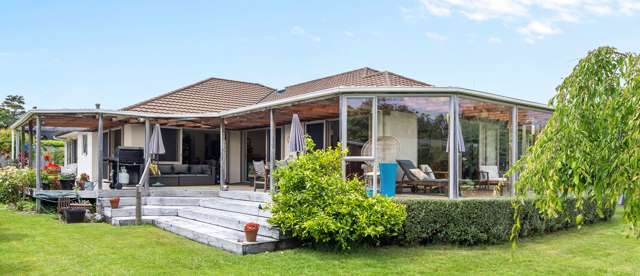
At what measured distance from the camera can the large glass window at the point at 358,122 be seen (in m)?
9.58

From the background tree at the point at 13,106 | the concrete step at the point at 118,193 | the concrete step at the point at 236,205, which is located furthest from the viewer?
the background tree at the point at 13,106

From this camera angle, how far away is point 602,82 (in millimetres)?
3373

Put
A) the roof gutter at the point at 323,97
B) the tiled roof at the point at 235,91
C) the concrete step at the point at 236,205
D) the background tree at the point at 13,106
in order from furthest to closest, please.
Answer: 1. the background tree at the point at 13,106
2. the tiled roof at the point at 235,91
3. the concrete step at the point at 236,205
4. the roof gutter at the point at 323,97

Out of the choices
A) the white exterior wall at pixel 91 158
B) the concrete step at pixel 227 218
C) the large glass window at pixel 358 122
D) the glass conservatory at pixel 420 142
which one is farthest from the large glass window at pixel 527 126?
the white exterior wall at pixel 91 158

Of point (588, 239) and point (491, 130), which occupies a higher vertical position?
point (491, 130)

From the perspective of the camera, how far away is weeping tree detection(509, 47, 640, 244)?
2912 millimetres

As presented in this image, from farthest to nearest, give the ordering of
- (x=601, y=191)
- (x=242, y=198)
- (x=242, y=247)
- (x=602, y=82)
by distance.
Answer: (x=242, y=198)
(x=242, y=247)
(x=602, y=82)
(x=601, y=191)


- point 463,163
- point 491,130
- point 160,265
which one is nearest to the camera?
point 160,265

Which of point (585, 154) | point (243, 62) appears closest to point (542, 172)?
point (585, 154)

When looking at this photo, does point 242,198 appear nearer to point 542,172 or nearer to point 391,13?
point 391,13

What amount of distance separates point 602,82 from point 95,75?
25523mm

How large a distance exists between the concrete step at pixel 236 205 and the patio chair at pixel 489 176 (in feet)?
14.6

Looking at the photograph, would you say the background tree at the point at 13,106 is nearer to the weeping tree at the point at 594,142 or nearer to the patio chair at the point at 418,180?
the patio chair at the point at 418,180

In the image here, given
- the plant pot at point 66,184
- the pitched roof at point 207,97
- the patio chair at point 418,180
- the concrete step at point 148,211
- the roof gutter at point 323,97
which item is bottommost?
the concrete step at point 148,211
